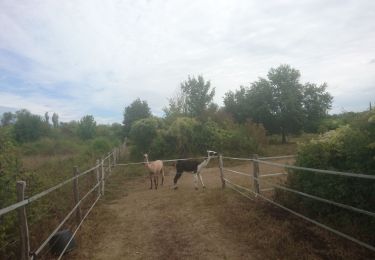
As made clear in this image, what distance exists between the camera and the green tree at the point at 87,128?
177ft

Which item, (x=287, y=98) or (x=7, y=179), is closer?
(x=7, y=179)

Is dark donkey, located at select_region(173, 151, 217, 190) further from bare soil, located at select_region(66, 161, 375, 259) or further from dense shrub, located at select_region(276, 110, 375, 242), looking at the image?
dense shrub, located at select_region(276, 110, 375, 242)

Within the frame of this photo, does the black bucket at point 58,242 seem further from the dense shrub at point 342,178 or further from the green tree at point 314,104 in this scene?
the green tree at point 314,104

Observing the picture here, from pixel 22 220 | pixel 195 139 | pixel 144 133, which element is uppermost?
pixel 144 133

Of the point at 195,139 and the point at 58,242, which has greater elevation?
the point at 195,139

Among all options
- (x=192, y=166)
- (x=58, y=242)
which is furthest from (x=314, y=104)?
(x=58, y=242)

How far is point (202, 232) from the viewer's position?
7457 millimetres

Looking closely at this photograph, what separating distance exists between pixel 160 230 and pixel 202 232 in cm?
98

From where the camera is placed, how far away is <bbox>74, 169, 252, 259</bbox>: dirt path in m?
6.41

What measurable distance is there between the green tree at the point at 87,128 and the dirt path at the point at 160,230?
43931 mm

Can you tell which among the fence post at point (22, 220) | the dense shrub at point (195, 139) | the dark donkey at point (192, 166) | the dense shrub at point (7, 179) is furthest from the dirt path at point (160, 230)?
the dense shrub at point (195, 139)

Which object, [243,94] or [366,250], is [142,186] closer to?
[366,250]

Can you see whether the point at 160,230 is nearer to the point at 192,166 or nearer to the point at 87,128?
the point at 192,166

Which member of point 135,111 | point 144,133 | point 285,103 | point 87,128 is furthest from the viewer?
point 87,128
